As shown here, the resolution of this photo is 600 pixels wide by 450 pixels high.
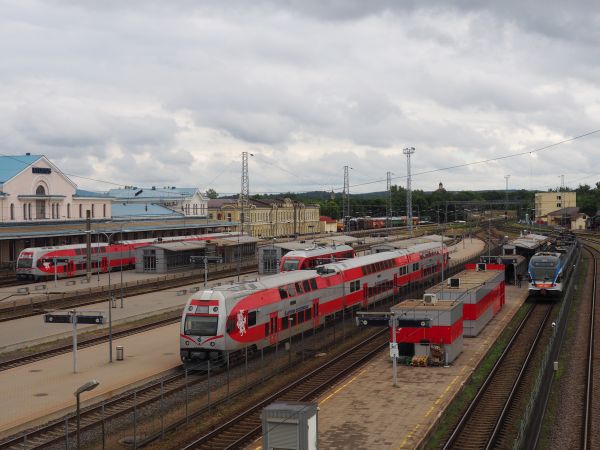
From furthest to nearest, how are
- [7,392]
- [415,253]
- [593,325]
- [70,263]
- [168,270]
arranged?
1. [168,270]
2. [70,263]
3. [415,253]
4. [593,325]
5. [7,392]

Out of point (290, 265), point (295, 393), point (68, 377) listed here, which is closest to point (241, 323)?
point (295, 393)

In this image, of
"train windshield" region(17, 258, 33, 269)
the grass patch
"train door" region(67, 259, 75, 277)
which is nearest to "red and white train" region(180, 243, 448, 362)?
the grass patch

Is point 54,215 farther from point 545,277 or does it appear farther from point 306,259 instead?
point 545,277

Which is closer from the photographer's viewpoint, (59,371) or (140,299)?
(59,371)

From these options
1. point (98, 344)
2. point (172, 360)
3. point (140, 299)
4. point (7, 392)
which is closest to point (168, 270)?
point (140, 299)

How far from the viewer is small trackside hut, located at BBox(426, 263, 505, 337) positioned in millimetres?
40156

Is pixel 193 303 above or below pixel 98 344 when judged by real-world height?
above

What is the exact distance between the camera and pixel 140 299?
58938mm

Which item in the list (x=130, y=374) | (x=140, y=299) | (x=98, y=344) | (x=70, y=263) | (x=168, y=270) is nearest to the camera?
(x=130, y=374)

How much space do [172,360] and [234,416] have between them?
10021 millimetres

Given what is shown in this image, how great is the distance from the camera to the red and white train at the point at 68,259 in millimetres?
70312

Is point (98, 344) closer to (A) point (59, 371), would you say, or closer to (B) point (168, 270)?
(A) point (59, 371)

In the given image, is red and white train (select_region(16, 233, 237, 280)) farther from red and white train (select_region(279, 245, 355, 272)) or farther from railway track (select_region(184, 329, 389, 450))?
railway track (select_region(184, 329, 389, 450))

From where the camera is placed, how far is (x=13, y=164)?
3669 inches
